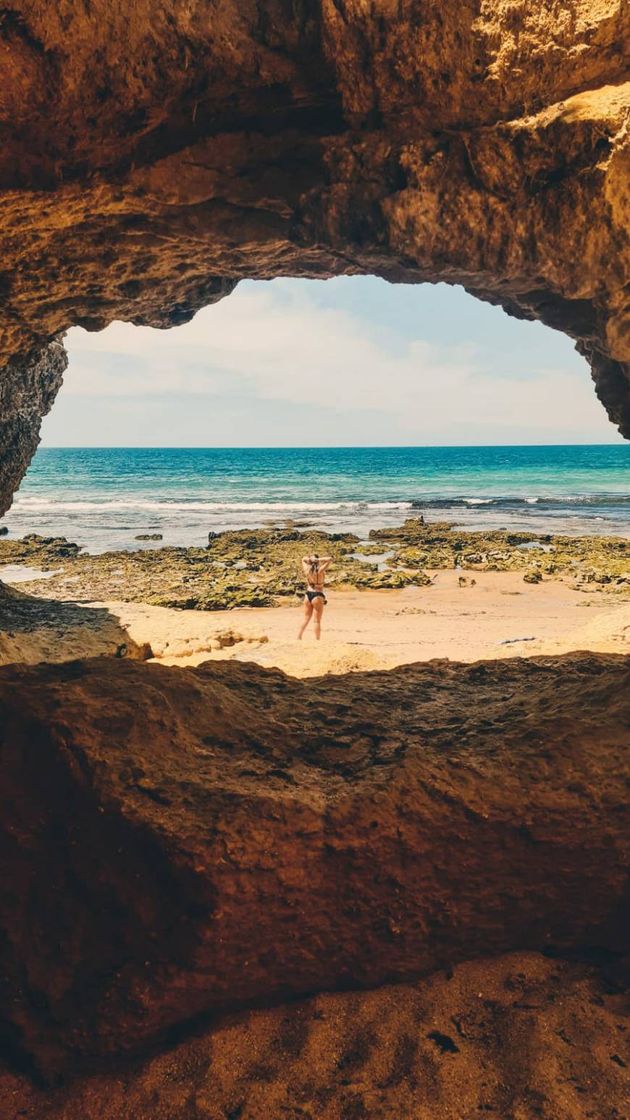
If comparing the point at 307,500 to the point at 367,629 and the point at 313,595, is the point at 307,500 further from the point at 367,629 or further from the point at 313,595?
the point at 313,595

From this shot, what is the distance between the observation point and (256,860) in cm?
239

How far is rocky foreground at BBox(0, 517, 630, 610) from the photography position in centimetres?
1641

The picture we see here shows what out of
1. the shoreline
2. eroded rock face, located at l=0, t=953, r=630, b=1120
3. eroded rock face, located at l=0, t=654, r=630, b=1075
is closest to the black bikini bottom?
the shoreline

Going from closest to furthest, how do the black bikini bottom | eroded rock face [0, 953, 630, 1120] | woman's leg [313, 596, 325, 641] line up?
eroded rock face [0, 953, 630, 1120] → woman's leg [313, 596, 325, 641] → the black bikini bottom

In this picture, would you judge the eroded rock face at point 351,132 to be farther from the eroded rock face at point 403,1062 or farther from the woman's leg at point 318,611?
the woman's leg at point 318,611

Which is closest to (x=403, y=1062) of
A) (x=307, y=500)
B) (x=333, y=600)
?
(x=333, y=600)

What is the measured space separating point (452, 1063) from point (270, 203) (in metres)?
5.64

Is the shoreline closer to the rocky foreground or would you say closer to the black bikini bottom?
the rocky foreground

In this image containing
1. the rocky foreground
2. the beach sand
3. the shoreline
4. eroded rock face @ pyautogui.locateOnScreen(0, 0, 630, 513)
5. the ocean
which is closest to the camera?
eroded rock face @ pyautogui.locateOnScreen(0, 0, 630, 513)

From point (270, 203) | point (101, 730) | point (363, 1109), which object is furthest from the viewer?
point (270, 203)

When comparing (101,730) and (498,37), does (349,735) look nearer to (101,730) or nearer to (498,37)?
(101,730)

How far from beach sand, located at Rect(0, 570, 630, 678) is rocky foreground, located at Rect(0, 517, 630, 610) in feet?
2.71

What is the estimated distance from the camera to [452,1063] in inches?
89.0

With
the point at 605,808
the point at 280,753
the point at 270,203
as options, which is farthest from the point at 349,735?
the point at 270,203
